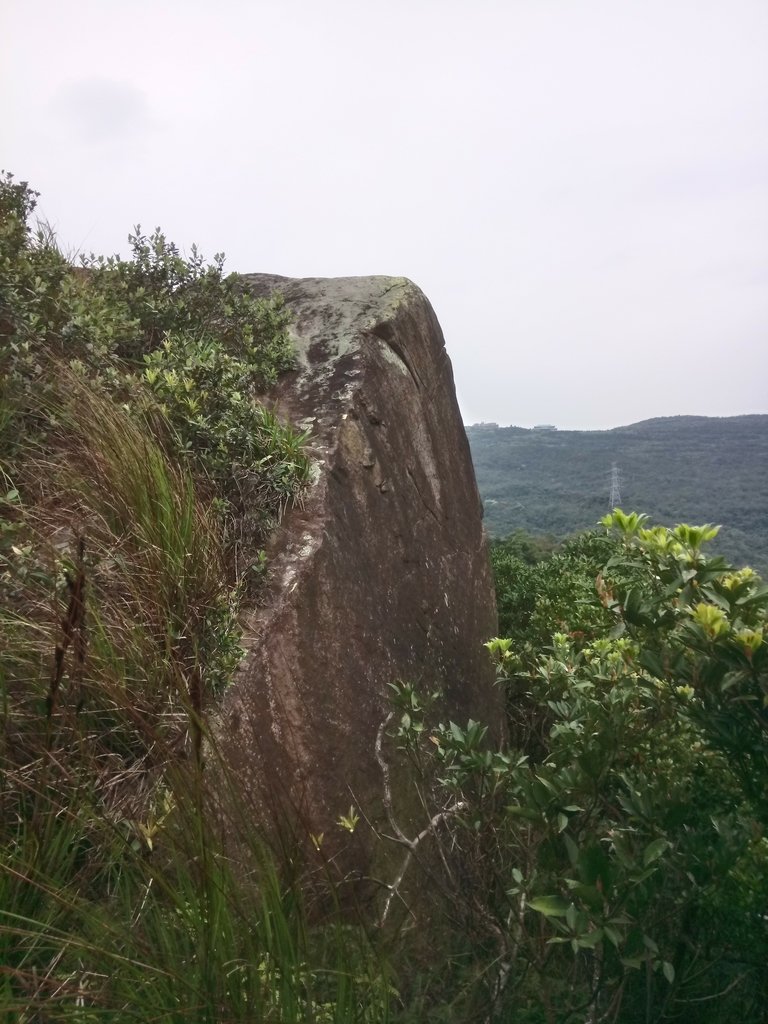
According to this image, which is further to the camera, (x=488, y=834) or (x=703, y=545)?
(x=488, y=834)

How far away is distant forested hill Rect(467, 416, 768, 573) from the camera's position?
8.56 meters

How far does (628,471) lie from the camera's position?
11906mm

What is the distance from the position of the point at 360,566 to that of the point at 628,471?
902 centimetres

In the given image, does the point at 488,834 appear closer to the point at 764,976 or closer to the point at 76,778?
the point at 764,976

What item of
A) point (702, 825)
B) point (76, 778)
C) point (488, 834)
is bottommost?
point (488, 834)

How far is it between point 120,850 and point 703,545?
1625mm

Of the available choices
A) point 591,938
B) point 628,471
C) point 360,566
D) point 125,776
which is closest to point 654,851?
point 591,938

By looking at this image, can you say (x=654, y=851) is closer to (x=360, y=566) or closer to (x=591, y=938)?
(x=591, y=938)

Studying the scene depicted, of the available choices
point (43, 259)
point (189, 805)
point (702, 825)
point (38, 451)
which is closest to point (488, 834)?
point (702, 825)

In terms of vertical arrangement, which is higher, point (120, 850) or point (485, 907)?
point (120, 850)

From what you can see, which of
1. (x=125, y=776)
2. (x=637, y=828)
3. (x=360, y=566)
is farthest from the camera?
(x=360, y=566)

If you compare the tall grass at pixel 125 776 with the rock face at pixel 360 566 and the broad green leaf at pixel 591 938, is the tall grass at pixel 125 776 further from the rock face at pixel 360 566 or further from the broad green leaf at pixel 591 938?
the broad green leaf at pixel 591 938

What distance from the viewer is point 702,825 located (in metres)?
2.26

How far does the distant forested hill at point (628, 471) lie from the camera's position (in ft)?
28.1
